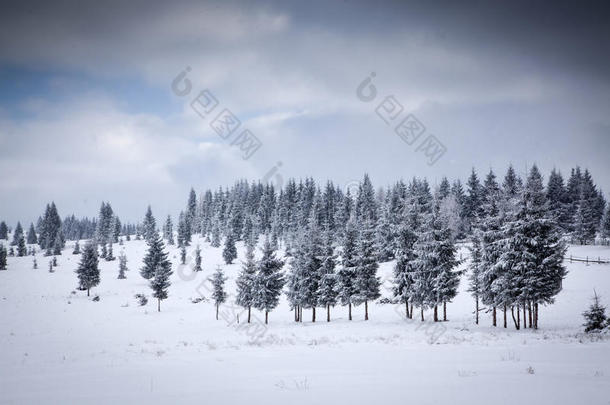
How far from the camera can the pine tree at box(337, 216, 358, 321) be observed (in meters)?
39.0

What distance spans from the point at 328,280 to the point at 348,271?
306 cm

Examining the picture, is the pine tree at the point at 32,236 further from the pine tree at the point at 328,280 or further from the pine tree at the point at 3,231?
the pine tree at the point at 328,280

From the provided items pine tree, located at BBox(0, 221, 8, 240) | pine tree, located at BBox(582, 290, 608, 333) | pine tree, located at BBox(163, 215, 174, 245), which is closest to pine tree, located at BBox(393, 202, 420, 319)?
pine tree, located at BBox(582, 290, 608, 333)

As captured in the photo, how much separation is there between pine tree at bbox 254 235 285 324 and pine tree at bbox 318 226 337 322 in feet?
17.4

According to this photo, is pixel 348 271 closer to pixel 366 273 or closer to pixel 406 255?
pixel 366 273

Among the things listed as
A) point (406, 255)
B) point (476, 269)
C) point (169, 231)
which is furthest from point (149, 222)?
point (476, 269)

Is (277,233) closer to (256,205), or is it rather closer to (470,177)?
(256,205)

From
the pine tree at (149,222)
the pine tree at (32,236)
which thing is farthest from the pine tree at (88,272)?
the pine tree at (32,236)

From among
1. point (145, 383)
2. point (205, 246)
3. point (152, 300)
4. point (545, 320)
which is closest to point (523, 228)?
point (545, 320)

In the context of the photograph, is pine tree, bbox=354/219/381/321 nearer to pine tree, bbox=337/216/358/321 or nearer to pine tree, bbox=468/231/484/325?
pine tree, bbox=337/216/358/321

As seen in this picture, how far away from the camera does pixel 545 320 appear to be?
1228 inches

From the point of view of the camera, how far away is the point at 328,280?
41.2 meters

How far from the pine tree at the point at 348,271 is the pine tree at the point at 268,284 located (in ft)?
25.7

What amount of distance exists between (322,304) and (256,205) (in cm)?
8813
